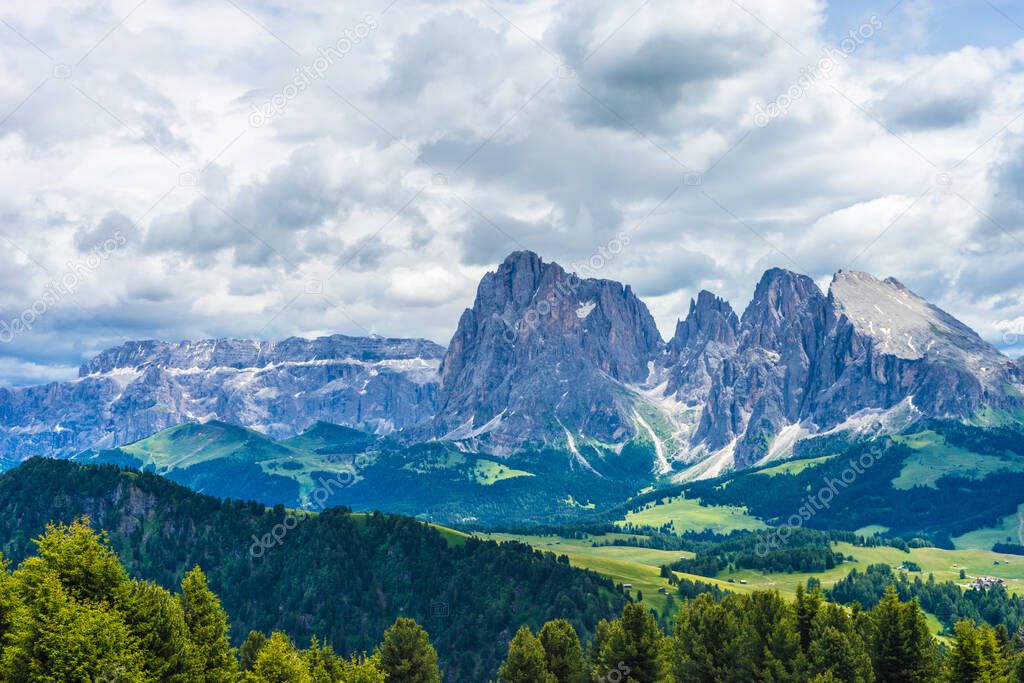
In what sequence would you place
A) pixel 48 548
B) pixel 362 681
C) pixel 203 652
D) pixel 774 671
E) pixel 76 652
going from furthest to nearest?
pixel 774 671 → pixel 362 681 → pixel 203 652 → pixel 48 548 → pixel 76 652

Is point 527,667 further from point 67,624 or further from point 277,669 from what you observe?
point 67,624

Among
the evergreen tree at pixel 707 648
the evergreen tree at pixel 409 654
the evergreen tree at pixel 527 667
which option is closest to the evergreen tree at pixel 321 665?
the evergreen tree at pixel 409 654

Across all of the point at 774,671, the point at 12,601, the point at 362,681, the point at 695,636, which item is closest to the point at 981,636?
the point at 774,671

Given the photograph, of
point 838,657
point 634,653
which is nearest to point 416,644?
point 634,653

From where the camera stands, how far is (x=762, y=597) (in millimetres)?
128125

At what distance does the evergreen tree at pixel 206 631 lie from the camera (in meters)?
89.8

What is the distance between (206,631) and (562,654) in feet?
164

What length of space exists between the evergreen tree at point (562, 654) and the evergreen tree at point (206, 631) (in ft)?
144

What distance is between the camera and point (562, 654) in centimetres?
12006

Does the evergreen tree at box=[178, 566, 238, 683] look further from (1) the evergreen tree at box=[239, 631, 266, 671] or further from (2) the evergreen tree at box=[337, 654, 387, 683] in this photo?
(1) the evergreen tree at box=[239, 631, 266, 671]

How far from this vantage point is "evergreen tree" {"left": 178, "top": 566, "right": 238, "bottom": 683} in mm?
89812

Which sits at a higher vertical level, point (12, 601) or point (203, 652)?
point (12, 601)

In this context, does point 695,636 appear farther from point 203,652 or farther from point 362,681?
point 203,652

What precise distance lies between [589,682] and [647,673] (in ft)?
27.3
